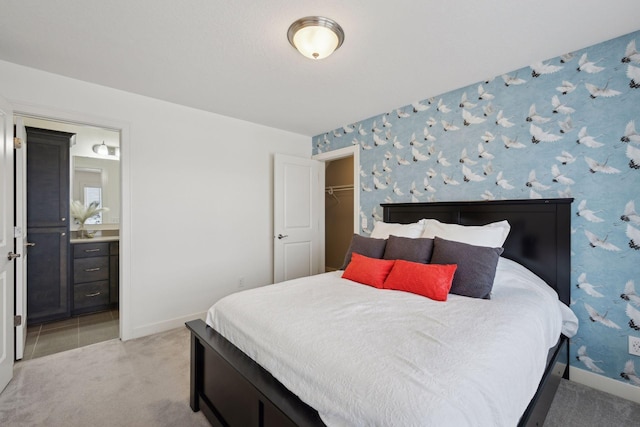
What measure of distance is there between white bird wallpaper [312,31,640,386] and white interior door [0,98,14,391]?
134 inches

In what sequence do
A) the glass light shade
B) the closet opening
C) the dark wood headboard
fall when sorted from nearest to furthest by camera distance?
the glass light shade
the dark wood headboard
the closet opening

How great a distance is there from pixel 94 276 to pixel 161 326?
1178 mm

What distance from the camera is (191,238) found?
123 inches

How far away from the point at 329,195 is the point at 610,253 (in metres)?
3.96

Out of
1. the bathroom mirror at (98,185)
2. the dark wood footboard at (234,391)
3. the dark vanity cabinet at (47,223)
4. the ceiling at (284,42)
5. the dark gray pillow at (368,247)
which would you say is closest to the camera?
the dark wood footboard at (234,391)

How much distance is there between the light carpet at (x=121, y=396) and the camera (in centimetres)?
168

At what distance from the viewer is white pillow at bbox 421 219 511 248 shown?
2.11 m

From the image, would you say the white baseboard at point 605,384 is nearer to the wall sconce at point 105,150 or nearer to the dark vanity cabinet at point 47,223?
the dark vanity cabinet at point 47,223

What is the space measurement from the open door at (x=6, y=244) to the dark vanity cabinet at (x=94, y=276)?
1.27 meters

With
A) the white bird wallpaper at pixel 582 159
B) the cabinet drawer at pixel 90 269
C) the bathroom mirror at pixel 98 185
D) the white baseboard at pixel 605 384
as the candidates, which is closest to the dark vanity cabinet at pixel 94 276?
the cabinet drawer at pixel 90 269

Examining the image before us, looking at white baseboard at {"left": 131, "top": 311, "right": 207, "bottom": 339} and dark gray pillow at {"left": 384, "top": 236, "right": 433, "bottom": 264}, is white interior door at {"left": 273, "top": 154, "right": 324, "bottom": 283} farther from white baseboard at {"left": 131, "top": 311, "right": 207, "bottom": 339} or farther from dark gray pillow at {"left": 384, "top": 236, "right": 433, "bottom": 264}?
dark gray pillow at {"left": 384, "top": 236, "right": 433, "bottom": 264}

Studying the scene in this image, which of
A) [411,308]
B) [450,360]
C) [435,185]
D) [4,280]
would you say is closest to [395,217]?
[435,185]

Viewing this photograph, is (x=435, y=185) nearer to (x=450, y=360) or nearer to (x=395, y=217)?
(x=395, y=217)

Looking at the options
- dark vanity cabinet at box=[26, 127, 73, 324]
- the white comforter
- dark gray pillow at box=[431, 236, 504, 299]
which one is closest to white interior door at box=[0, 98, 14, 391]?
dark vanity cabinet at box=[26, 127, 73, 324]
